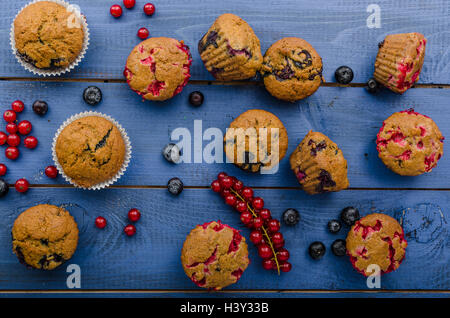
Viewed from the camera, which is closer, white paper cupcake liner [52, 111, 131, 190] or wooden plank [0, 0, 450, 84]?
white paper cupcake liner [52, 111, 131, 190]

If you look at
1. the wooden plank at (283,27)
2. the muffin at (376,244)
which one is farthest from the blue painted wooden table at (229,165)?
the muffin at (376,244)

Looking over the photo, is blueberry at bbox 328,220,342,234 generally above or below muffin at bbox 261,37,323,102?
below

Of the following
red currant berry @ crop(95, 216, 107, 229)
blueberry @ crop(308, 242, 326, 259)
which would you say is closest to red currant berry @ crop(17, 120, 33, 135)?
red currant berry @ crop(95, 216, 107, 229)

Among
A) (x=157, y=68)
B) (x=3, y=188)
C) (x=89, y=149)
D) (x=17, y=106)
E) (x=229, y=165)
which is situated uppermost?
(x=157, y=68)

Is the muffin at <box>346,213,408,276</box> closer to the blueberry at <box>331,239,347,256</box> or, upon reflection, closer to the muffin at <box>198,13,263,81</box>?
the blueberry at <box>331,239,347,256</box>

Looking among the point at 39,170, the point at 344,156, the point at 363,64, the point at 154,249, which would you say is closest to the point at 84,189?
the point at 39,170

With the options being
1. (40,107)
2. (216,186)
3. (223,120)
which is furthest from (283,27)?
(40,107)

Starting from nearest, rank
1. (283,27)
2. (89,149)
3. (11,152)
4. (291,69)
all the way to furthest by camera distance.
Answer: (89,149) → (291,69) → (11,152) → (283,27)

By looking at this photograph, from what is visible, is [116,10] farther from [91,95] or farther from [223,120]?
[223,120]
